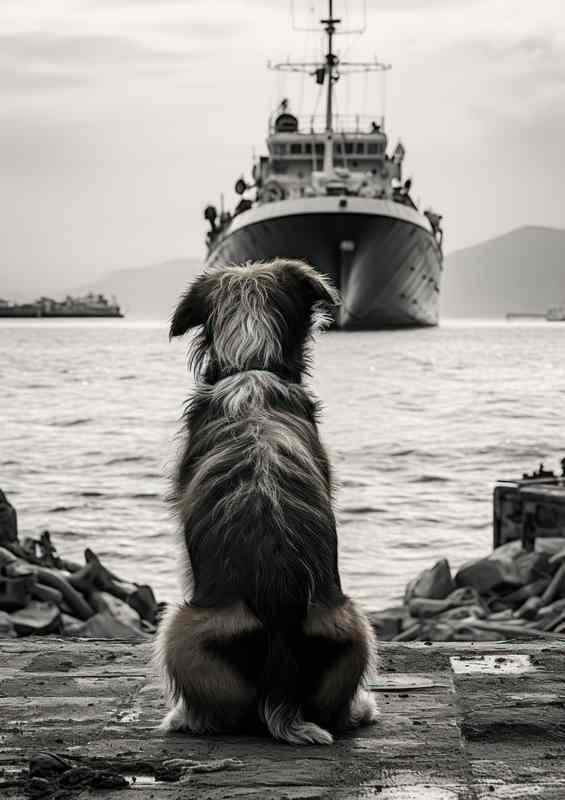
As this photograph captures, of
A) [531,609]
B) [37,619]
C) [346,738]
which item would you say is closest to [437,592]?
[531,609]

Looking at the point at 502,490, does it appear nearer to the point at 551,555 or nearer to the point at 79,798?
the point at 551,555

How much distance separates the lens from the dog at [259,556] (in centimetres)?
305

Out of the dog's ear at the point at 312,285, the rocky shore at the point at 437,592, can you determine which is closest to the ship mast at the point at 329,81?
the rocky shore at the point at 437,592

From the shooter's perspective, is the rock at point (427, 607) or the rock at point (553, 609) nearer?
the rock at point (553, 609)

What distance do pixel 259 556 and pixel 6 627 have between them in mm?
4600

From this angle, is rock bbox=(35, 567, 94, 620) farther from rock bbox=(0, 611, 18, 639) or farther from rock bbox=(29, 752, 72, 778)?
rock bbox=(29, 752, 72, 778)

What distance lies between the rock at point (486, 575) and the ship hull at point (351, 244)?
134 feet

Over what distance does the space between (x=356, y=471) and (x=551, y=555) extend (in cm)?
1008

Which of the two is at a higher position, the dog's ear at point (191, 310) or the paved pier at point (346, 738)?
the dog's ear at point (191, 310)

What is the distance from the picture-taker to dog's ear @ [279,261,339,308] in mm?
3461

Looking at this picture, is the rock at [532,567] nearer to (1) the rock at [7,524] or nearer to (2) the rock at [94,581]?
(2) the rock at [94,581]

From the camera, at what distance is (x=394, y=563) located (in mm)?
13203

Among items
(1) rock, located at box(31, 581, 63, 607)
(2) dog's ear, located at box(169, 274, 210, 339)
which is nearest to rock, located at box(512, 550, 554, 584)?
(1) rock, located at box(31, 581, 63, 607)

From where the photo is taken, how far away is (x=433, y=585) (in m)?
10.3
